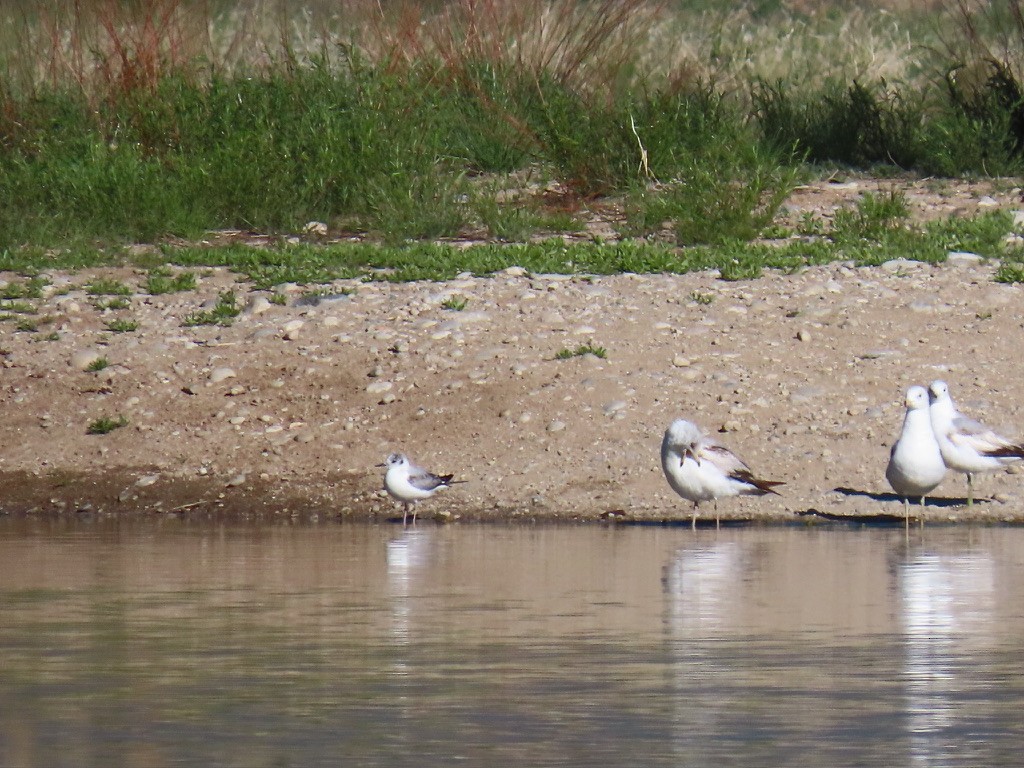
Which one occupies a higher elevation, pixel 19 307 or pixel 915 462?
pixel 19 307

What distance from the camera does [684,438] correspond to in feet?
32.5

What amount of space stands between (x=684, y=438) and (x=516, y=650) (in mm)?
3847

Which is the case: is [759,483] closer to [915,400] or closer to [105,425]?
[915,400]

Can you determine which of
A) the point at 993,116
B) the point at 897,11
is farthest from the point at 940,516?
the point at 897,11

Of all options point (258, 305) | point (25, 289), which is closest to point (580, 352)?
point (258, 305)

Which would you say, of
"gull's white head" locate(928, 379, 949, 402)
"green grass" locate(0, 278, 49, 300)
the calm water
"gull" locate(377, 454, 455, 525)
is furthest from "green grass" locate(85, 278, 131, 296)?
"gull's white head" locate(928, 379, 949, 402)

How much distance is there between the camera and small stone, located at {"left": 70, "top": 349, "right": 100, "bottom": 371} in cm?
1236

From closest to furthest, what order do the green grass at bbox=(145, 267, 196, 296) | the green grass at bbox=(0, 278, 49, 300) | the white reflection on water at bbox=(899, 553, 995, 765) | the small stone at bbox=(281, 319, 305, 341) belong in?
the white reflection on water at bbox=(899, 553, 995, 765), the small stone at bbox=(281, 319, 305, 341), the green grass at bbox=(0, 278, 49, 300), the green grass at bbox=(145, 267, 196, 296)

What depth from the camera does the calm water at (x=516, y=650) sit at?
15.9ft

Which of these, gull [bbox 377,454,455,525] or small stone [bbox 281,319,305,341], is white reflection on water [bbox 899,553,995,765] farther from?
small stone [bbox 281,319,305,341]

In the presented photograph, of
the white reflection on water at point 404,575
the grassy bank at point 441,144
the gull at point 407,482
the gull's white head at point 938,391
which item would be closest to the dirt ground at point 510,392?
the gull at point 407,482

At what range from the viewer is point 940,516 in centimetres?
995

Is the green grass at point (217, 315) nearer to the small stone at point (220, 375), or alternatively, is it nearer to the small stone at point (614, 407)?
the small stone at point (220, 375)

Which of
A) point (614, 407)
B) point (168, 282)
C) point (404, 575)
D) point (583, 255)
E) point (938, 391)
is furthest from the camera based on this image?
point (583, 255)
